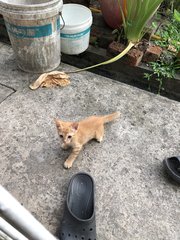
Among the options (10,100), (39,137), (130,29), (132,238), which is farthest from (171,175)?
(10,100)

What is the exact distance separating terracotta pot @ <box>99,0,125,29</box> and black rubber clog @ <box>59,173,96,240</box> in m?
1.53

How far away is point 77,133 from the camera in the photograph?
5.16 feet

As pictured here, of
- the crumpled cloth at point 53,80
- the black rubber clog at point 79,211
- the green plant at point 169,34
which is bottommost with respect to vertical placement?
the black rubber clog at point 79,211

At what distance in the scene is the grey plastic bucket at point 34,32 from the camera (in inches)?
71.7

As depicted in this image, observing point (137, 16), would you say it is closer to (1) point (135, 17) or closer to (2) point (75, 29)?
(1) point (135, 17)

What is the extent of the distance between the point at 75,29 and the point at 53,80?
513 mm

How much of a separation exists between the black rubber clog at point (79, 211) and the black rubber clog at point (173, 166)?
1.76 ft

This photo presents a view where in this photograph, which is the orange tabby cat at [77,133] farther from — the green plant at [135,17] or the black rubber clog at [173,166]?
the green plant at [135,17]

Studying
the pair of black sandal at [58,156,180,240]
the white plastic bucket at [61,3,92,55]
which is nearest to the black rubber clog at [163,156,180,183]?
the pair of black sandal at [58,156,180,240]

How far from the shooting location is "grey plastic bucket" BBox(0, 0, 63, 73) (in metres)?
1.82

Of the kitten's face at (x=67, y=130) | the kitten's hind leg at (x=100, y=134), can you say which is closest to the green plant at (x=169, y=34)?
the kitten's hind leg at (x=100, y=134)

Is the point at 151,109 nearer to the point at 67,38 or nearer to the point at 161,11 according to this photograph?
the point at 67,38

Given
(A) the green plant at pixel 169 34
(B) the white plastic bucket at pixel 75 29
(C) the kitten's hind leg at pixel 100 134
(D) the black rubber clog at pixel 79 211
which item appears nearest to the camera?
(D) the black rubber clog at pixel 79 211

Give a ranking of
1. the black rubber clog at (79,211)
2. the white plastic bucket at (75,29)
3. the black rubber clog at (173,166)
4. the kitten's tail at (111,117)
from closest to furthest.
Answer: the black rubber clog at (79,211) < the black rubber clog at (173,166) < the kitten's tail at (111,117) < the white plastic bucket at (75,29)
